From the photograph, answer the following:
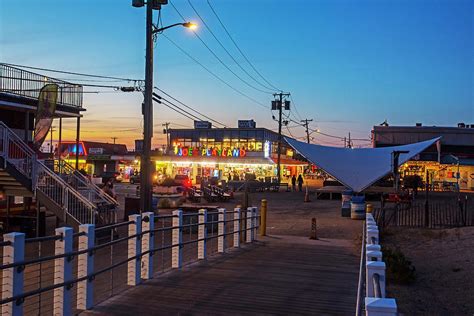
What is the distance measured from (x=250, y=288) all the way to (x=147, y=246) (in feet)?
6.80

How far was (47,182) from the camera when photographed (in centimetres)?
1716

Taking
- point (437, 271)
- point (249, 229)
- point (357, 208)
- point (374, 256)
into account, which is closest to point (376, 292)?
point (374, 256)

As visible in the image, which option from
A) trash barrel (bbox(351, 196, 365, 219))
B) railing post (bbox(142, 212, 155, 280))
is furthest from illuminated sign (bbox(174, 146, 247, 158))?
railing post (bbox(142, 212, 155, 280))

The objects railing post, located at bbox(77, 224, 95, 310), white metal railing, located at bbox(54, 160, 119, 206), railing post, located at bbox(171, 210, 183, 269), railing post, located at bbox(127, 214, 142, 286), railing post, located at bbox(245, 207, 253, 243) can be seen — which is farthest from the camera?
white metal railing, located at bbox(54, 160, 119, 206)

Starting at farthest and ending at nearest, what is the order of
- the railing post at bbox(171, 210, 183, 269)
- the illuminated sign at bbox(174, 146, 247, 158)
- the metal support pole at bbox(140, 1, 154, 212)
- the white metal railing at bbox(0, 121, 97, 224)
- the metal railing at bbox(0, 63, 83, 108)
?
the illuminated sign at bbox(174, 146, 247, 158) < the metal railing at bbox(0, 63, 83, 108) < the metal support pole at bbox(140, 1, 154, 212) < the white metal railing at bbox(0, 121, 97, 224) < the railing post at bbox(171, 210, 183, 269)

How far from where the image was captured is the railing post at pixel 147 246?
9.66 meters

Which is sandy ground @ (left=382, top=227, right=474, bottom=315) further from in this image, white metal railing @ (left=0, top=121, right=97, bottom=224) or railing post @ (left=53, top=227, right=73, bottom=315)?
white metal railing @ (left=0, top=121, right=97, bottom=224)

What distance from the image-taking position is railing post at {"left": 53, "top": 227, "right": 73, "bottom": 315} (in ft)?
22.3

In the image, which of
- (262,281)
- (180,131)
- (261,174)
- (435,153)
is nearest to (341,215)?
(262,281)

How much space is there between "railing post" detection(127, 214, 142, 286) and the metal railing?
12526 mm

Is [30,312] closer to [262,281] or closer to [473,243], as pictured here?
[262,281]

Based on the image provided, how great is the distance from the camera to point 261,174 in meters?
74.1

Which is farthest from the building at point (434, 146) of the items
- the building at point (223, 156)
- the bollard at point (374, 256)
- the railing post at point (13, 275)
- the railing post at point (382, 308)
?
the railing post at point (382, 308)

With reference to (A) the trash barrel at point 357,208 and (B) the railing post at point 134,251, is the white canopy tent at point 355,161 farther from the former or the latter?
(B) the railing post at point 134,251
